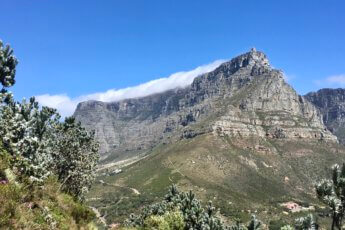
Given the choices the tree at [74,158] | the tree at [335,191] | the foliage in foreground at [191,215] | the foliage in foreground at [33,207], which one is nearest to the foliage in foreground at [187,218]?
the foliage in foreground at [191,215]

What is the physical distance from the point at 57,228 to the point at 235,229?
26123 mm

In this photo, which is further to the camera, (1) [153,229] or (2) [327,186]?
(1) [153,229]

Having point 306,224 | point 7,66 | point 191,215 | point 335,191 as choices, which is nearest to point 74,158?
point 191,215

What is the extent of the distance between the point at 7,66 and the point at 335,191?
1894 cm

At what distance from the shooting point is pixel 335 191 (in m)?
20.7

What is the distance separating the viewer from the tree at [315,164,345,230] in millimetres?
20031

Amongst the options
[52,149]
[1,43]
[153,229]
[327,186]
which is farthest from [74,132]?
[327,186]

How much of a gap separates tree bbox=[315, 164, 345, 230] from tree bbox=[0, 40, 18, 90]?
58.5 feet

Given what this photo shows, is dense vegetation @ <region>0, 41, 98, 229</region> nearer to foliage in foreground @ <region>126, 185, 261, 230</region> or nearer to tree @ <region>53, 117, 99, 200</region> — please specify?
tree @ <region>53, 117, 99, 200</region>

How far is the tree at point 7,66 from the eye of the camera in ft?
83.0

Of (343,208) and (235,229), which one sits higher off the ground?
(343,208)

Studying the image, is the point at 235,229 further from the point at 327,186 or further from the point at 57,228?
the point at 57,228

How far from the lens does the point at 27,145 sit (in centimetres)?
1975

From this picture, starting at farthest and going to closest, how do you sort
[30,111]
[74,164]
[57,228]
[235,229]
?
[74,164] → [235,229] → [30,111] → [57,228]
